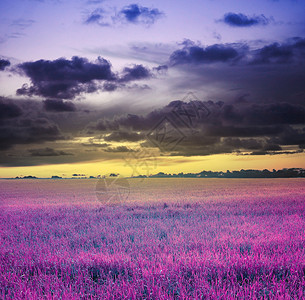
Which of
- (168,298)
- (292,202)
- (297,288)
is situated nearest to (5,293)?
(168,298)

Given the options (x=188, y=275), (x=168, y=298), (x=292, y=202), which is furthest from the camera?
(x=292, y=202)

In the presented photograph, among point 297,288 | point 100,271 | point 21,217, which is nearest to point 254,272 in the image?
point 297,288

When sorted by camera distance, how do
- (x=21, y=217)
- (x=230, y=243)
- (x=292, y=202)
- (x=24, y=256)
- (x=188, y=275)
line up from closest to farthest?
(x=188, y=275)
(x=24, y=256)
(x=230, y=243)
(x=21, y=217)
(x=292, y=202)

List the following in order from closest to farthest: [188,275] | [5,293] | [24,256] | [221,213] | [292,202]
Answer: [5,293]
[188,275]
[24,256]
[221,213]
[292,202]

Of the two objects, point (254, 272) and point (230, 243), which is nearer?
point (254, 272)

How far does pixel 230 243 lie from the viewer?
666 centimetres

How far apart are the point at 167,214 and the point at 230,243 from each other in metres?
5.72

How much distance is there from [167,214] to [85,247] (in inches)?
233

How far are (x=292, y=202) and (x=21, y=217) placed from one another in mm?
13071

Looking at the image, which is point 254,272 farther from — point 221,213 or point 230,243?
point 221,213

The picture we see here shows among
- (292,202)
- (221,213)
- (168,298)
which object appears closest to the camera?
(168,298)

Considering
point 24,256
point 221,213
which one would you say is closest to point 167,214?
point 221,213

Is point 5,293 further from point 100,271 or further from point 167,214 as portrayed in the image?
point 167,214

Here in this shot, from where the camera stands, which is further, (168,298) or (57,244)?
(57,244)
